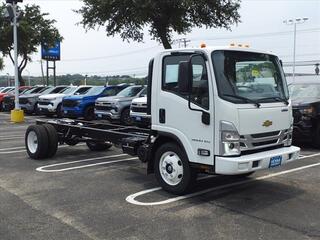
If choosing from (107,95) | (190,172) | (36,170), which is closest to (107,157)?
(36,170)

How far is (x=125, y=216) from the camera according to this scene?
624cm

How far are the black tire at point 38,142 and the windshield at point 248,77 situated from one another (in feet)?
16.8

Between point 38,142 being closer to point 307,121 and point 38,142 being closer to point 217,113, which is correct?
point 217,113

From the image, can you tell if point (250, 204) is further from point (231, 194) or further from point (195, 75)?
point (195, 75)

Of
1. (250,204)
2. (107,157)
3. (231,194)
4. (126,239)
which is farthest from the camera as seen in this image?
(107,157)

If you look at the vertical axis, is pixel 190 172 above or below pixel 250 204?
above

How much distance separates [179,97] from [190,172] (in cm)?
115

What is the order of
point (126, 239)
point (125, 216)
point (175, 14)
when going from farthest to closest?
1. point (175, 14)
2. point (125, 216)
3. point (126, 239)

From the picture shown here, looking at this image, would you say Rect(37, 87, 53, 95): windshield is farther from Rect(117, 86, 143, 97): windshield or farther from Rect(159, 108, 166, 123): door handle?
Rect(159, 108, 166, 123): door handle

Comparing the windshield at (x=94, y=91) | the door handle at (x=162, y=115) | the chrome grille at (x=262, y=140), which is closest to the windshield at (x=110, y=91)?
the windshield at (x=94, y=91)

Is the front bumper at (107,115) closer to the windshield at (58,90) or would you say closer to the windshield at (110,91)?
the windshield at (110,91)

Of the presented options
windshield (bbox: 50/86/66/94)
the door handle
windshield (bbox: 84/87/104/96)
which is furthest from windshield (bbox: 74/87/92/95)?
the door handle

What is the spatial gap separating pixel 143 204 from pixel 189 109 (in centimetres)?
156

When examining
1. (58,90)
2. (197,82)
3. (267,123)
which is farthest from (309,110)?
(58,90)
